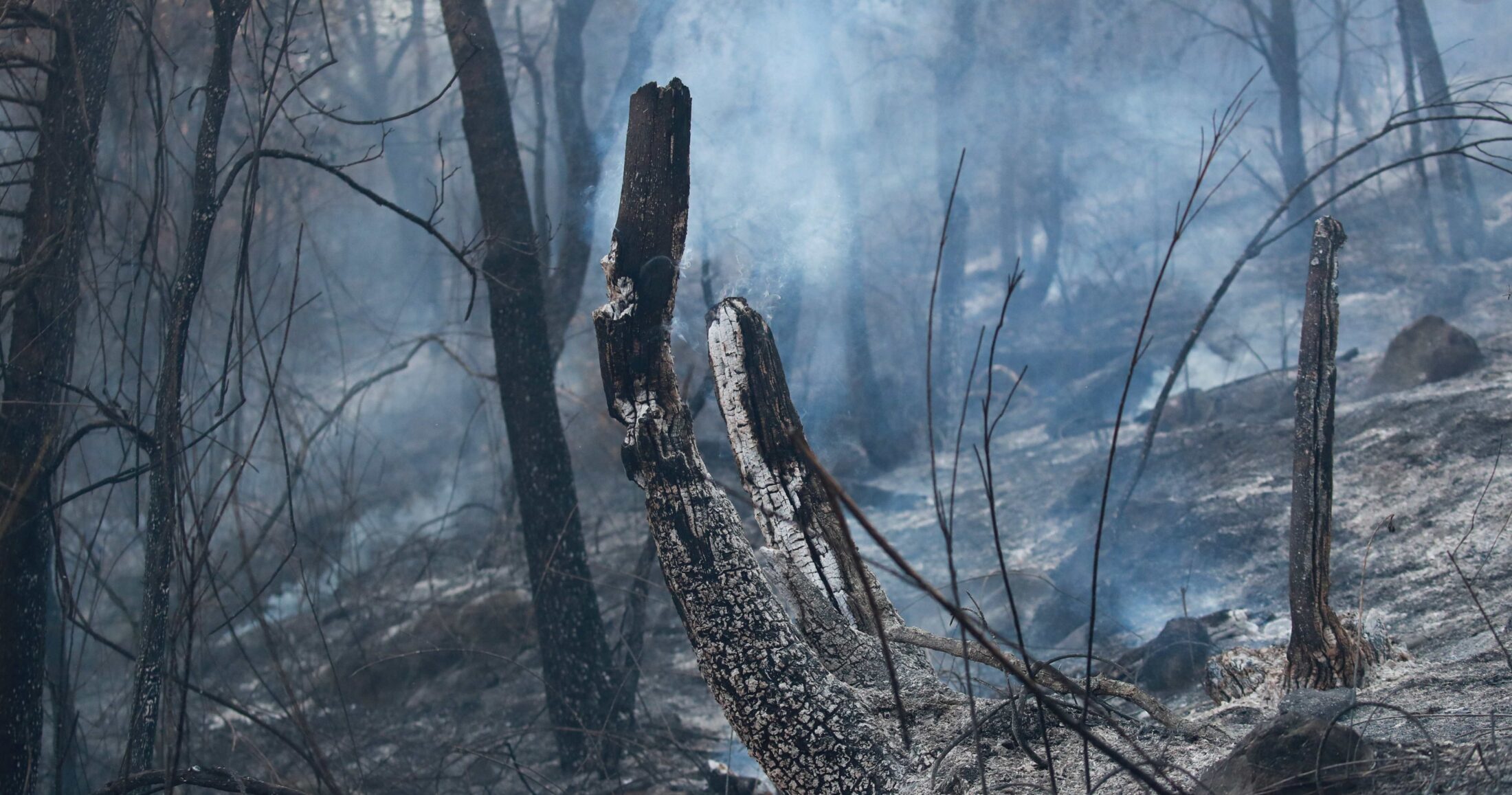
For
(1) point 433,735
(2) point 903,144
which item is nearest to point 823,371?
(2) point 903,144

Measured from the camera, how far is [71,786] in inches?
191

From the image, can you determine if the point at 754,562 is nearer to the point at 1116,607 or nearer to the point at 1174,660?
the point at 1174,660

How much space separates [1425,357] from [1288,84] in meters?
6.60

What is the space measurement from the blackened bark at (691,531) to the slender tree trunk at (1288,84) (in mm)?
11515

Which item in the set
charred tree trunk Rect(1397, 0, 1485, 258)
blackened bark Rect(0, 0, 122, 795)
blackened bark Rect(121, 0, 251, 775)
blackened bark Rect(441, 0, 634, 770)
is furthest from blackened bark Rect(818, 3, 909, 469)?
blackened bark Rect(0, 0, 122, 795)

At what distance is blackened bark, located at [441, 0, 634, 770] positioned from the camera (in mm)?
4625

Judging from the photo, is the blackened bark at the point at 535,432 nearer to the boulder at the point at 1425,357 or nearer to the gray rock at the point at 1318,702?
the gray rock at the point at 1318,702

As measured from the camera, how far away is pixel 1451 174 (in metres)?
10.1

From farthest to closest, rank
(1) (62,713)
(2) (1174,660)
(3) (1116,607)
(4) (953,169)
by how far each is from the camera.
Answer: (4) (953,169) < (3) (1116,607) < (2) (1174,660) < (1) (62,713)

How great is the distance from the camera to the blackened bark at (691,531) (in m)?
2.08

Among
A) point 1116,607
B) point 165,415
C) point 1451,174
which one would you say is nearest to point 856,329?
point 1116,607

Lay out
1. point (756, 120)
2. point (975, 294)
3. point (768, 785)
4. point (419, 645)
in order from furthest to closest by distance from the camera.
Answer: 1. point (975, 294)
2. point (756, 120)
3. point (419, 645)
4. point (768, 785)

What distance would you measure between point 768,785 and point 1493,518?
3.50 m

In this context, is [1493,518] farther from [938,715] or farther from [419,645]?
[419,645]
